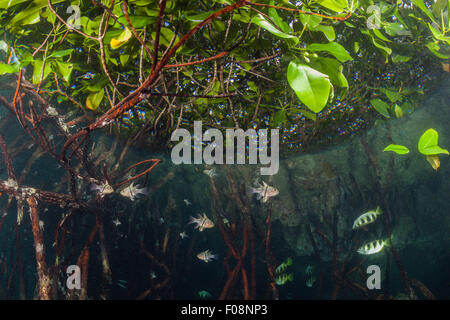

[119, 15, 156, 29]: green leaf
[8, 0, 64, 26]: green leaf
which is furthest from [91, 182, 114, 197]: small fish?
[119, 15, 156, 29]: green leaf

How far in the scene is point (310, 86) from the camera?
1.34m

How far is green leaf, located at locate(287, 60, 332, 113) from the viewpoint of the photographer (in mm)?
1306

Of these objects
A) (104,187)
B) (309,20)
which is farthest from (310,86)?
(104,187)

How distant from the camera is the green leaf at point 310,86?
1.31 meters

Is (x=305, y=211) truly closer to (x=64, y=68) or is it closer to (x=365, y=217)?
(x=365, y=217)

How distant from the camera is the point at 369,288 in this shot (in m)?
5.61

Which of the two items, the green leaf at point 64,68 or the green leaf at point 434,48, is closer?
the green leaf at point 64,68

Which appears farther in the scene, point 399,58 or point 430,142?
point 399,58

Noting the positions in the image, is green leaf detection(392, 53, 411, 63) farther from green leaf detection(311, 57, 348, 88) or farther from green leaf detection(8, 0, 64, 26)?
green leaf detection(8, 0, 64, 26)

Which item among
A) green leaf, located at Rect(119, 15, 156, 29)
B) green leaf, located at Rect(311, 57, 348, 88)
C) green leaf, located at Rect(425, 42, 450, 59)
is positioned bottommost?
green leaf, located at Rect(311, 57, 348, 88)

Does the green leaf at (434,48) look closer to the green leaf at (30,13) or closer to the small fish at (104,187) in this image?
the green leaf at (30,13)

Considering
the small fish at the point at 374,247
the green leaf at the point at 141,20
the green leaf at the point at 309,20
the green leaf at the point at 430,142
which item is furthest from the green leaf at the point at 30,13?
the small fish at the point at 374,247
